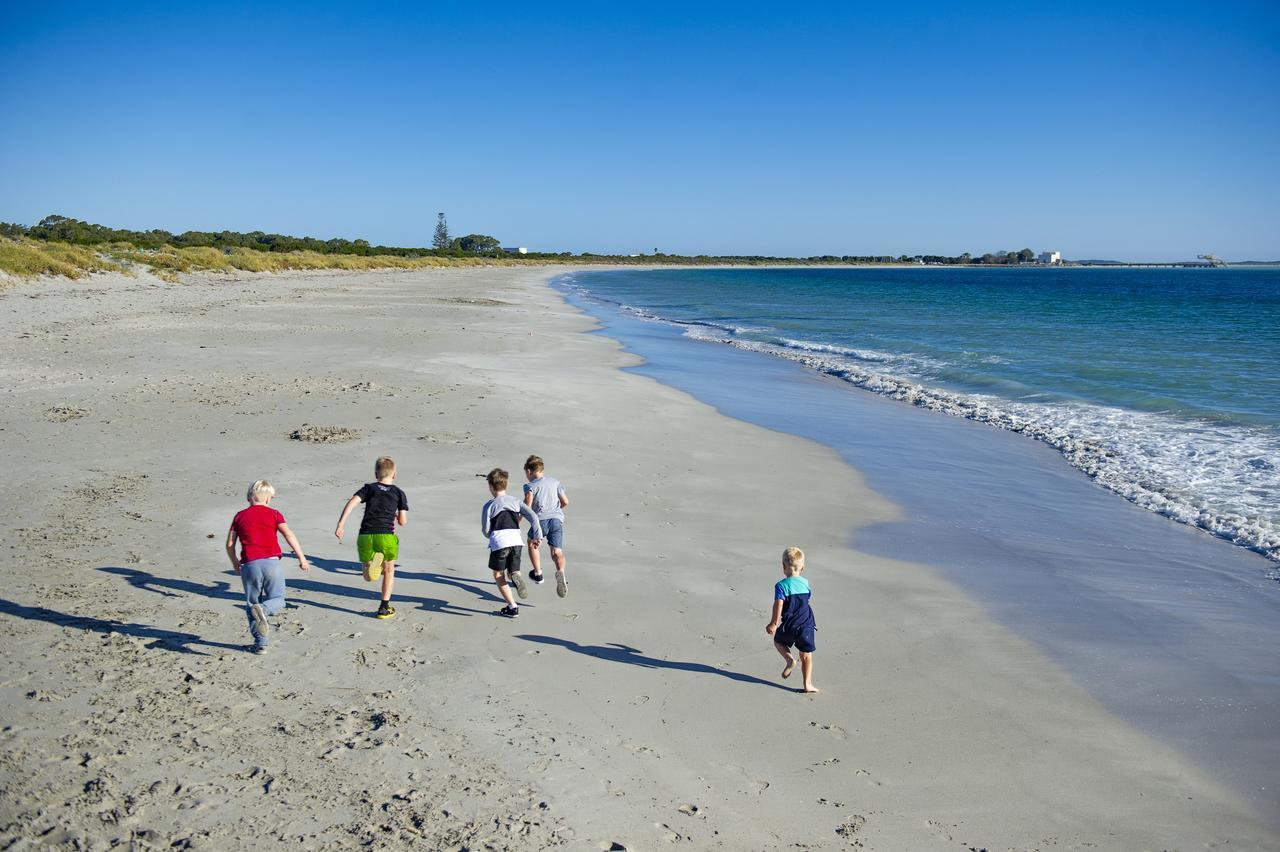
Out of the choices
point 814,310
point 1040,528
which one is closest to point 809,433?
point 1040,528

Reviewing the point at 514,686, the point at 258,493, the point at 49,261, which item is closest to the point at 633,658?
the point at 514,686

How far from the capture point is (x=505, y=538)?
23.5ft

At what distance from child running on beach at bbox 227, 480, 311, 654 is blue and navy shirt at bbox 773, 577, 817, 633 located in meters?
3.41

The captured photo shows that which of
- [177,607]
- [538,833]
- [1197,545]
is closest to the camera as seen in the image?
[538,833]

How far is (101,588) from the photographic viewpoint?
7004 millimetres

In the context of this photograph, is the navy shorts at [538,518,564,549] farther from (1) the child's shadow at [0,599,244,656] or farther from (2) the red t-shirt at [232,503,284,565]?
(1) the child's shadow at [0,599,244,656]

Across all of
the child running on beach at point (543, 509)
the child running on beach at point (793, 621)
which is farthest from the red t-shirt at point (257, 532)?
the child running on beach at point (793, 621)

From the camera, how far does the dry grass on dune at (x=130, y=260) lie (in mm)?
33906

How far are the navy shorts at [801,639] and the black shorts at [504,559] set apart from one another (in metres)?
2.37

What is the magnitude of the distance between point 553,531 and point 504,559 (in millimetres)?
697

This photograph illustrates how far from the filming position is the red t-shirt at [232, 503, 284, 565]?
6.12 meters

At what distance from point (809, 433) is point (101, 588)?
11.3 metres

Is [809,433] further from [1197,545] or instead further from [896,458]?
[1197,545]

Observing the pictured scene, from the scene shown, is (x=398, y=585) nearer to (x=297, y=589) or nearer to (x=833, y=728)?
(x=297, y=589)
